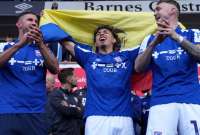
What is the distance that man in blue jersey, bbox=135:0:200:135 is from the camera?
176 inches

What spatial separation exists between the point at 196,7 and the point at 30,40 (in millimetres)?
11424

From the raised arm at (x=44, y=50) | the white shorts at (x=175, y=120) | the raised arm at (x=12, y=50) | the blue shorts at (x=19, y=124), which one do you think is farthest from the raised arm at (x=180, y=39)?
the blue shorts at (x=19, y=124)

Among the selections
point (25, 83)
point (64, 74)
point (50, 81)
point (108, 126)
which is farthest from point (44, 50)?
point (50, 81)

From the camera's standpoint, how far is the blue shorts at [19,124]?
4762 mm

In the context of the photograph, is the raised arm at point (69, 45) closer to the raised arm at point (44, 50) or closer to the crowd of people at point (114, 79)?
the crowd of people at point (114, 79)

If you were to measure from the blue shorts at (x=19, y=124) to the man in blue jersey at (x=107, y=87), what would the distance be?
1.72ft

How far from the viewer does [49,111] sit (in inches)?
247

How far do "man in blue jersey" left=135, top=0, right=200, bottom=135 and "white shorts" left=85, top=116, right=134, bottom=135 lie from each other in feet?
1.25

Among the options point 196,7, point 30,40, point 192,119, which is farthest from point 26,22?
point 196,7

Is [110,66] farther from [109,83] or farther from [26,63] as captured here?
[26,63]

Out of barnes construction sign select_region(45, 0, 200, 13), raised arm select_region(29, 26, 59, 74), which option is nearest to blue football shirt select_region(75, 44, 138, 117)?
raised arm select_region(29, 26, 59, 74)

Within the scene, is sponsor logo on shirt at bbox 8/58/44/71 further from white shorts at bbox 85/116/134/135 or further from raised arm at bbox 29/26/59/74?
white shorts at bbox 85/116/134/135

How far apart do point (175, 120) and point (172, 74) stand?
437 mm

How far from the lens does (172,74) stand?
15.2 ft
